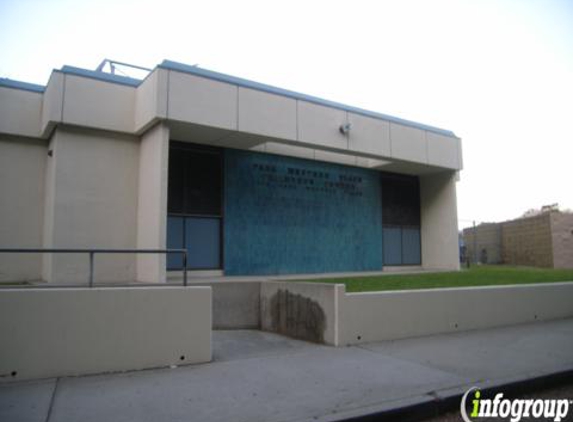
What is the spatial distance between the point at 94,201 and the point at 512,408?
11.7m

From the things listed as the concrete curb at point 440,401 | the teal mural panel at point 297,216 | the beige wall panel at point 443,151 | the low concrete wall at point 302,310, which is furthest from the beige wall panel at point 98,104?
the beige wall panel at point 443,151

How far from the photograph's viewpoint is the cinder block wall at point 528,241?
26.2m

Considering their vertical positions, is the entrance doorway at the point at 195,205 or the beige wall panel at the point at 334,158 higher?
the beige wall panel at the point at 334,158

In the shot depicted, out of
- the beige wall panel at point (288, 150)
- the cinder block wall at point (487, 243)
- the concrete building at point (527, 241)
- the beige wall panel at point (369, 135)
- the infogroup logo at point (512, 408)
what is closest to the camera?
the infogroup logo at point (512, 408)

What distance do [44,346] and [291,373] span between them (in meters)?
3.59

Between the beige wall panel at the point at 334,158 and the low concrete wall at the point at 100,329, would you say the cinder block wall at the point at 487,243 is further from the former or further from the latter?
the low concrete wall at the point at 100,329

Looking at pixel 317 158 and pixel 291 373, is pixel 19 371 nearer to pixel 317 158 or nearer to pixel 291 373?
pixel 291 373

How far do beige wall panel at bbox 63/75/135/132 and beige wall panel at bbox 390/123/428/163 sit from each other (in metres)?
9.82

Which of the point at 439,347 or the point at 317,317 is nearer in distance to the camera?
the point at 439,347

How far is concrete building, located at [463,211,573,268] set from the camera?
25.9m

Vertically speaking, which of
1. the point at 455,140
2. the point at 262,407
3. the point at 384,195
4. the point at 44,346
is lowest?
the point at 262,407

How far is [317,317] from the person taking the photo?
9.63 meters

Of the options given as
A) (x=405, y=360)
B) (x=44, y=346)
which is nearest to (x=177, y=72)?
(x=44, y=346)

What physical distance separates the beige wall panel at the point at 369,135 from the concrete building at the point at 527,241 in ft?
41.1
